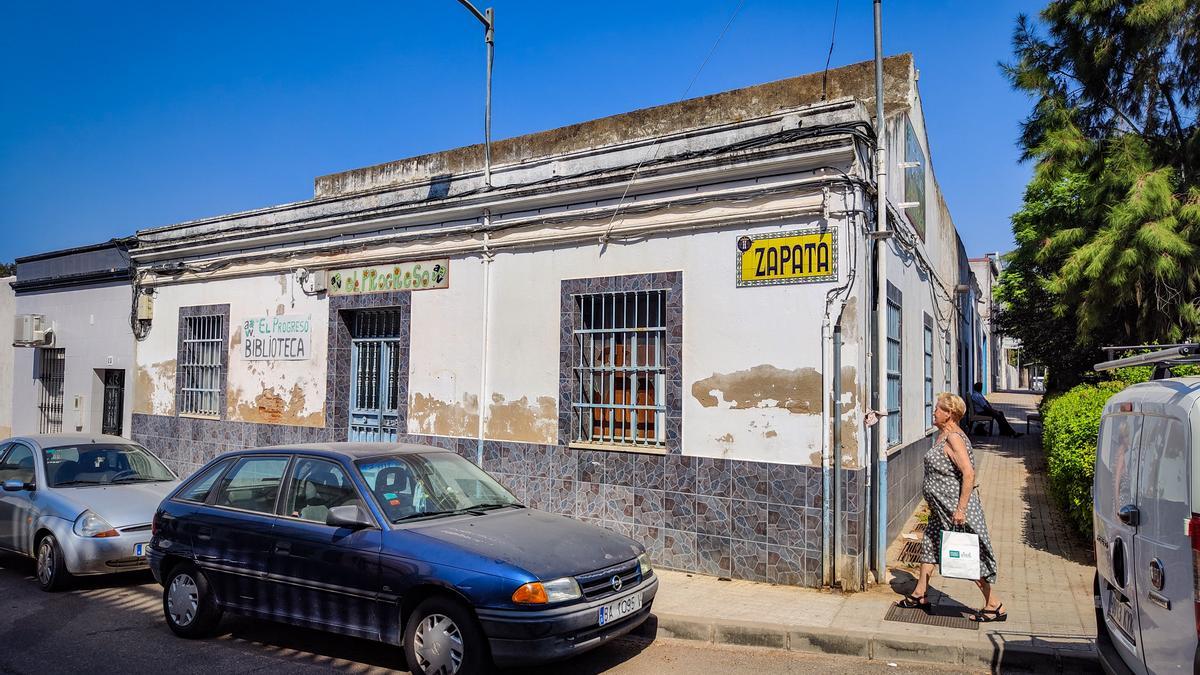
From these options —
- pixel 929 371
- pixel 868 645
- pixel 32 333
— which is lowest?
pixel 868 645

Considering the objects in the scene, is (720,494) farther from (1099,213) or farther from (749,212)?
(1099,213)

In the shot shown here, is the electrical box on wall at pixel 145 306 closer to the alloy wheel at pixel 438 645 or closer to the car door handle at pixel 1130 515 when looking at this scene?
the alloy wheel at pixel 438 645

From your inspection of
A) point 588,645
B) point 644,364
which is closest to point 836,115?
point 644,364

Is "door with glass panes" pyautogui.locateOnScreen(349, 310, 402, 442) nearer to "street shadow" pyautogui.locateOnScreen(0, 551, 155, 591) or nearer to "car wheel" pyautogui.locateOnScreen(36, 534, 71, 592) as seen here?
"street shadow" pyautogui.locateOnScreen(0, 551, 155, 591)

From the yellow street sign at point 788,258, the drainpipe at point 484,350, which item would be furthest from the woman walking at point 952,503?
the drainpipe at point 484,350

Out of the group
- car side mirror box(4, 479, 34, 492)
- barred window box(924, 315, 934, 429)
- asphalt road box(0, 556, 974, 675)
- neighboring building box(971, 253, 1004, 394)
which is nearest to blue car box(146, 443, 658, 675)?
asphalt road box(0, 556, 974, 675)

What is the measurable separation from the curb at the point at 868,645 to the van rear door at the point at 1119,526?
1093 millimetres

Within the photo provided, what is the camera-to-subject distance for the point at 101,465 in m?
8.71

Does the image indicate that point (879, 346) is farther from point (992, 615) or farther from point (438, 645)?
point (438, 645)

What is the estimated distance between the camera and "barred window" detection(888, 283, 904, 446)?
890 centimetres

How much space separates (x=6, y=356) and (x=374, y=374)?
14056 mm

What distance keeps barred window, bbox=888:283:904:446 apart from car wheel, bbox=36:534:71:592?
8.39 m

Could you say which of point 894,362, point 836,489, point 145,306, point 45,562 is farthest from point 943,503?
point 145,306

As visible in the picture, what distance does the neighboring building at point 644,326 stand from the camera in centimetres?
749
